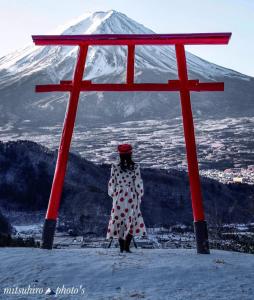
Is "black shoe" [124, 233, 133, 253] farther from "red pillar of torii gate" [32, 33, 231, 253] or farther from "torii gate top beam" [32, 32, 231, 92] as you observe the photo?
"torii gate top beam" [32, 32, 231, 92]

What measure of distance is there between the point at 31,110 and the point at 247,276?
92.6 m

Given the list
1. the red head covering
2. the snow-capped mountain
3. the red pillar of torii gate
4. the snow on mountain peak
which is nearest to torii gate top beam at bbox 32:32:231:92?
the red pillar of torii gate

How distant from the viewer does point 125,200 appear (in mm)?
5762

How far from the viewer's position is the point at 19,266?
4.79 meters

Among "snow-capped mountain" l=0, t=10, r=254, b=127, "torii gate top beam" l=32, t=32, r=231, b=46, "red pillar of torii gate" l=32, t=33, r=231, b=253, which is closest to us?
"red pillar of torii gate" l=32, t=33, r=231, b=253

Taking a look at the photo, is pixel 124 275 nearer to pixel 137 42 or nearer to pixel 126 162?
pixel 126 162

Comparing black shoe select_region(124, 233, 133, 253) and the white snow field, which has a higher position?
black shoe select_region(124, 233, 133, 253)

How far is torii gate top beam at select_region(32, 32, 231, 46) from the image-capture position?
6066 millimetres

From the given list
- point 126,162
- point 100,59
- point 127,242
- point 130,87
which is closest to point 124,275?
point 127,242

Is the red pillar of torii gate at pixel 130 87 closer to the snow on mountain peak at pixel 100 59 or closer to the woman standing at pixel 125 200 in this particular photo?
the woman standing at pixel 125 200

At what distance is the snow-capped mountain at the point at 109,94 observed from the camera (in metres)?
94.0

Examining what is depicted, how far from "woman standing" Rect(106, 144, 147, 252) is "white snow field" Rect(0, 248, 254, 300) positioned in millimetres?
347

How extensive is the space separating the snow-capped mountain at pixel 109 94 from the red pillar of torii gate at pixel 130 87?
80.0m

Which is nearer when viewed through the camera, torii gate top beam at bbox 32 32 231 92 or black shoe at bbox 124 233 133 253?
black shoe at bbox 124 233 133 253
